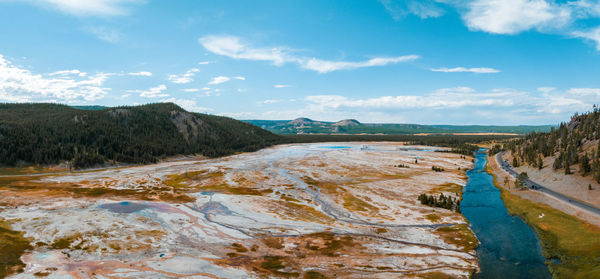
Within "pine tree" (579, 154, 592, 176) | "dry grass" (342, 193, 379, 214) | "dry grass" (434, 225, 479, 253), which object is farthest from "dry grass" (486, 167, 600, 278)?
"dry grass" (342, 193, 379, 214)

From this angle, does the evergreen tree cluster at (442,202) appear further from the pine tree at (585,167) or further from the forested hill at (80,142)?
the forested hill at (80,142)

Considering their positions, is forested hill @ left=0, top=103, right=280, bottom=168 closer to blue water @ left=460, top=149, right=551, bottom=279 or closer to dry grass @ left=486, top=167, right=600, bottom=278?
blue water @ left=460, top=149, right=551, bottom=279

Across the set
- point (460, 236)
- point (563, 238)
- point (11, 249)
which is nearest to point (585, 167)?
point (563, 238)

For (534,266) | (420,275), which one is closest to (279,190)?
(420,275)

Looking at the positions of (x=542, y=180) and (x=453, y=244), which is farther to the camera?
(x=542, y=180)

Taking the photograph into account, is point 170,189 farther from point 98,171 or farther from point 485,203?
point 485,203

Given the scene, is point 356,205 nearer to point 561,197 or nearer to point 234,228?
point 234,228

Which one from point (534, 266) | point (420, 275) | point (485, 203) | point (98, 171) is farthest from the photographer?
point (98, 171)

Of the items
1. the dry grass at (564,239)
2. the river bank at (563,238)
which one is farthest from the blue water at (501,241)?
the dry grass at (564,239)
